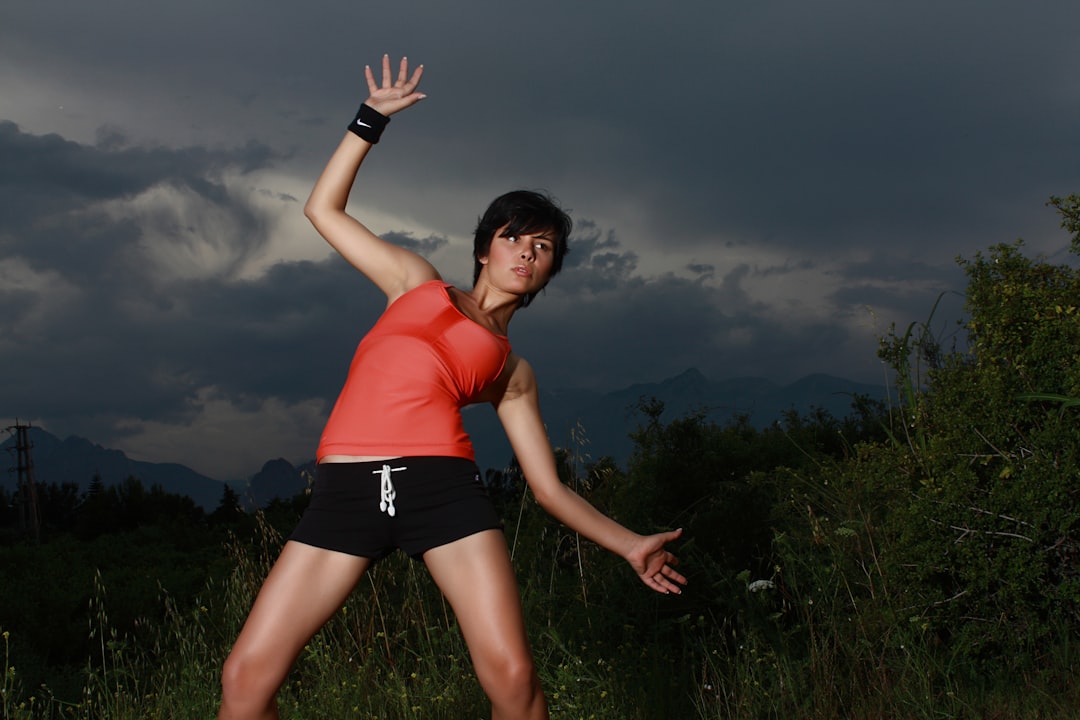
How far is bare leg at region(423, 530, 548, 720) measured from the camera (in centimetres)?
280

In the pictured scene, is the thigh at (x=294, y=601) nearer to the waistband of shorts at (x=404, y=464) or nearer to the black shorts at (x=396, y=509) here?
the black shorts at (x=396, y=509)

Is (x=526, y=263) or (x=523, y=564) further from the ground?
(x=526, y=263)

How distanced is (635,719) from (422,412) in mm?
2081

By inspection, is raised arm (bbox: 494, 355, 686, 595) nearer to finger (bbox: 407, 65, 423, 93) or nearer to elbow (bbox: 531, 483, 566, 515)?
elbow (bbox: 531, 483, 566, 515)

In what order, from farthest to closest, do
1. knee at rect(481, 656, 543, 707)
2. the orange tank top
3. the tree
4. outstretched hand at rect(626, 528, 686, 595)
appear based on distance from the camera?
the tree < outstretched hand at rect(626, 528, 686, 595) < the orange tank top < knee at rect(481, 656, 543, 707)

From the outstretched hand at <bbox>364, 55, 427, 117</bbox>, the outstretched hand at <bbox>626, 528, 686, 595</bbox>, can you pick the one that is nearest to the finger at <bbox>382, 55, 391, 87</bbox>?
the outstretched hand at <bbox>364, 55, 427, 117</bbox>

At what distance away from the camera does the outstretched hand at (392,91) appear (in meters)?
3.37

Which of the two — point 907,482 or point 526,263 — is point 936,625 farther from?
point 526,263

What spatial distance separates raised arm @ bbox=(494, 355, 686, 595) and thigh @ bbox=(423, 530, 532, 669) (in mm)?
403

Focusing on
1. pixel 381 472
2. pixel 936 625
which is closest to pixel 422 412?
pixel 381 472

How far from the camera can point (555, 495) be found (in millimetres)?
3252

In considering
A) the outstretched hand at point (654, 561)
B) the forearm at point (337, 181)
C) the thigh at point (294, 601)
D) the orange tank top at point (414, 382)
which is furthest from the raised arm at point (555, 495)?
the forearm at point (337, 181)

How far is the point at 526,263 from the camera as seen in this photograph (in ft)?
11.1

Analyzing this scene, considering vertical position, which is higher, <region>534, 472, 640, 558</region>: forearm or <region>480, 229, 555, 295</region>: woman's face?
<region>480, 229, 555, 295</region>: woman's face
